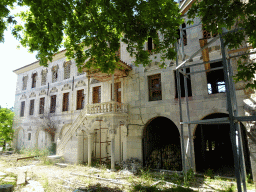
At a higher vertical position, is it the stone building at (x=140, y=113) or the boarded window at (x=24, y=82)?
the boarded window at (x=24, y=82)

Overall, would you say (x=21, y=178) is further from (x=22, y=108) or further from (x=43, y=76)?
(x=22, y=108)

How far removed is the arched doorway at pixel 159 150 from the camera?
11.2 meters

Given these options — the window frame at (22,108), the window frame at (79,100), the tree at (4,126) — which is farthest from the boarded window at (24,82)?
the window frame at (79,100)

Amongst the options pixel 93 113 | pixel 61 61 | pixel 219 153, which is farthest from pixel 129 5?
pixel 219 153

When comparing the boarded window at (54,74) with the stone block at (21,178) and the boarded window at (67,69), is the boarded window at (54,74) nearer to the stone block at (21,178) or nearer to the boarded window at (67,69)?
the boarded window at (67,69)

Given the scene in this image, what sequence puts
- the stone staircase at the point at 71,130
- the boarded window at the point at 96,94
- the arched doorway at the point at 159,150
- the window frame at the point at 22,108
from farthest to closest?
the window frame at the point at 22,108, the boarded window at the point at 96,94, the stone staircase at the point at 71,130, the arched doorway at the point at 159,150

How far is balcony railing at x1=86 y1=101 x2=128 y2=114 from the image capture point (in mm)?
11245

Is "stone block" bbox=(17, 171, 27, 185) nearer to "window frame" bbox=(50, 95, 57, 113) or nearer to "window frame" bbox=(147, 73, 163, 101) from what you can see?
"window frame" bbox=(147, 73, 163, 101)

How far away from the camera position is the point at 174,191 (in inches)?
244

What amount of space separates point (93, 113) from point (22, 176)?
17.1 ft

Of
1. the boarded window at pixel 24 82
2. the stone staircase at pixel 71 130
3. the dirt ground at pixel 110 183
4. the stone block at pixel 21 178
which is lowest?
the dirt ground at pixel 110 183

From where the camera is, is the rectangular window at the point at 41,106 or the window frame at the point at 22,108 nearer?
the rectangular window at the point at 41,106

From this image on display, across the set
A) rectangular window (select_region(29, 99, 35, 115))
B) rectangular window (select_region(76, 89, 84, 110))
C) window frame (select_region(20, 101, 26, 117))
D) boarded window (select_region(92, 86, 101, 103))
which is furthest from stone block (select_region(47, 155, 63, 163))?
window frame (select_region(20, 101, 26, 117))

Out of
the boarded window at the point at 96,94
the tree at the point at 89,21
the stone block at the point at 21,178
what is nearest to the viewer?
the tree at the point at 89,21
